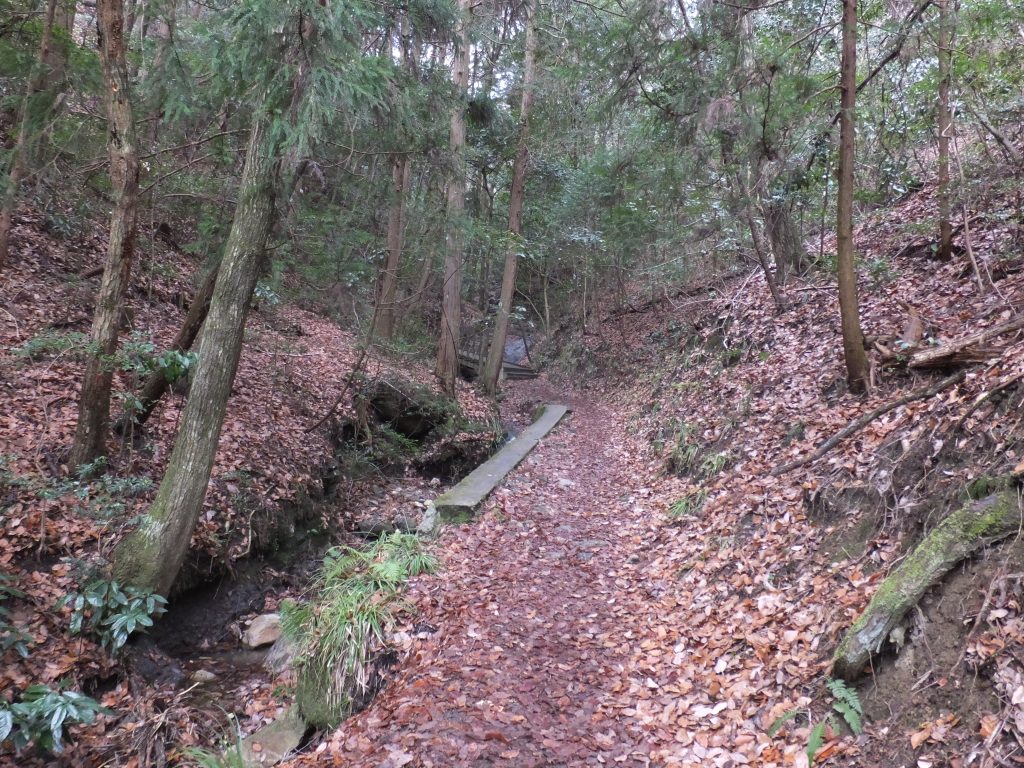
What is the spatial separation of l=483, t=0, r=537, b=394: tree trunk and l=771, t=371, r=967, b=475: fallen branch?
28.9ft

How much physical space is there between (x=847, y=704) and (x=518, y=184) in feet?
Answer: 44.0

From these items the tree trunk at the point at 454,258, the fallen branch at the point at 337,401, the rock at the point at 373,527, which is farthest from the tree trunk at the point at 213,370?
the tree trunk at the point at 454,258

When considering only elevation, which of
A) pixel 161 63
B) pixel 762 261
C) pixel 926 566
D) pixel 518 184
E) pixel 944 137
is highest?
pixel 518 184

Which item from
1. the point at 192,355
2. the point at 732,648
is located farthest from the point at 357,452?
the point at 732,648

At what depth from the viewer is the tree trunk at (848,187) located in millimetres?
5660

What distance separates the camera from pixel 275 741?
4.61m

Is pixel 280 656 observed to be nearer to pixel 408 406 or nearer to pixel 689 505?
pixel 689 505

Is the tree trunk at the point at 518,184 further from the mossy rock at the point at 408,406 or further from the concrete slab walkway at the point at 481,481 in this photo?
the concrete slab walkway at the point at 481,481

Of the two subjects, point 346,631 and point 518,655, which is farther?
point 346,631

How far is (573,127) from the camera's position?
17375 millimetres

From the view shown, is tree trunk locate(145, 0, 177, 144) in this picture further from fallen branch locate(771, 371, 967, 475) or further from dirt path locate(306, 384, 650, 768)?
fallen branch locate(771, 371, 967, 475)

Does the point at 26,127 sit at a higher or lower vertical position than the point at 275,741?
higher

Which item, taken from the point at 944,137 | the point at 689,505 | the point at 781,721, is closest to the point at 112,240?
the point at 689,505

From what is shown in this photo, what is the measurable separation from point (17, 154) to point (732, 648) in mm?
9338
